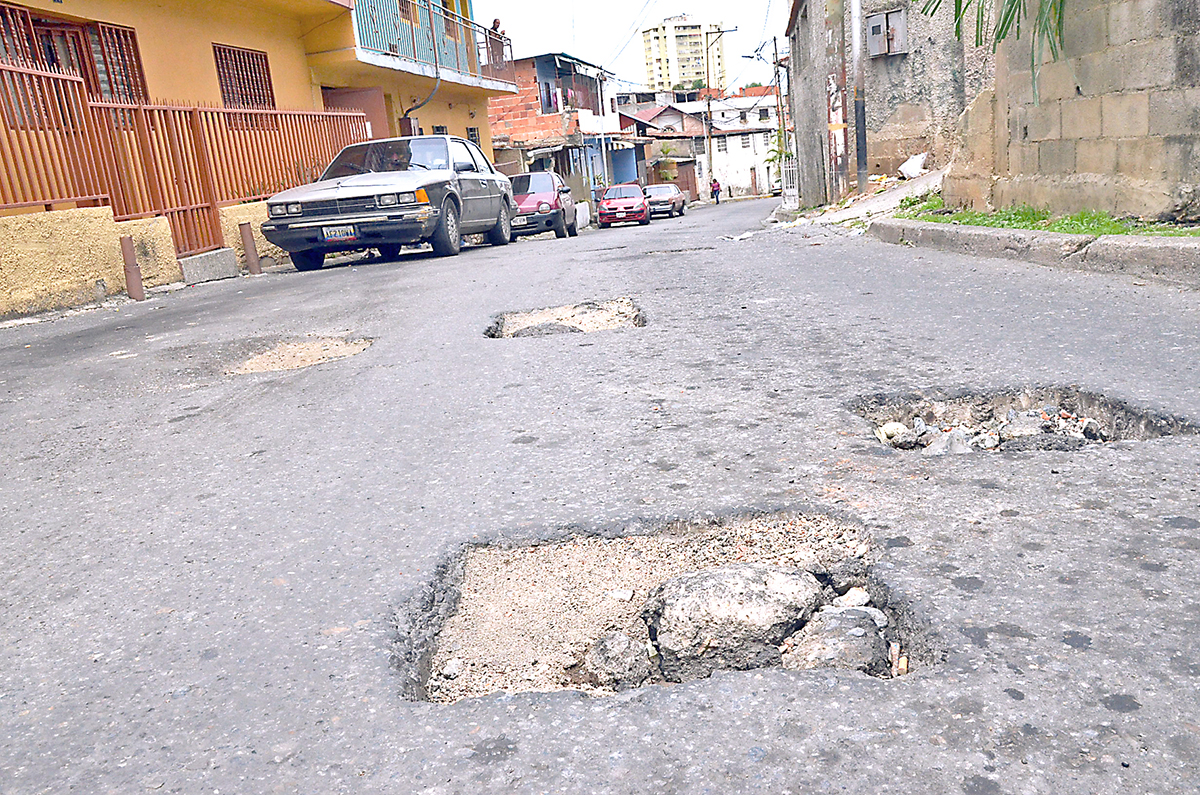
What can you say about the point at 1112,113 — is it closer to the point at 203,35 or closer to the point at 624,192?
the point at 203,35

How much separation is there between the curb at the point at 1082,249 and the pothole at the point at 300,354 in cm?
473

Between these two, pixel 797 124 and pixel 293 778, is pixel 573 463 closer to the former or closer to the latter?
pixel 293 778

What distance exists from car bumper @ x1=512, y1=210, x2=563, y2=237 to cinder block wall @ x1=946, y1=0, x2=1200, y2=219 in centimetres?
1136

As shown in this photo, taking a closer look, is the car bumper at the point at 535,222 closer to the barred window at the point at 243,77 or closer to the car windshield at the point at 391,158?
the barred window at the point at 243,77

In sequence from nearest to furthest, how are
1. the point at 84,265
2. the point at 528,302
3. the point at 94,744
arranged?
the point at 94,744 → the point at 528,302 → the point at 84,265

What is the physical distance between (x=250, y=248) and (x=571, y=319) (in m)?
7.26

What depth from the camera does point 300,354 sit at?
5277 millimetres

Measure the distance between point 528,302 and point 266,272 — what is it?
653cm

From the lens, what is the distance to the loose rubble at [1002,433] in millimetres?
2797

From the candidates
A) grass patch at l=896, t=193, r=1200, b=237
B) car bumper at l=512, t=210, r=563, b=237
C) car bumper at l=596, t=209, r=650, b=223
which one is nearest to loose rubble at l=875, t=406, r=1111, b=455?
grass patch at l=896, t=193, r=1200, b=237

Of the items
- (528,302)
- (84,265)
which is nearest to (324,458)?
(528,302)

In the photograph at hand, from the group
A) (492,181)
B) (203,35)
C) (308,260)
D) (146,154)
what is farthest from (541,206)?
(146,154)

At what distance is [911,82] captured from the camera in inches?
707

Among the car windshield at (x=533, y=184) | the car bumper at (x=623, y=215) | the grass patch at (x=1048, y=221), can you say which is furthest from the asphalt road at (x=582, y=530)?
the car bumper at (x=623, y=215)
